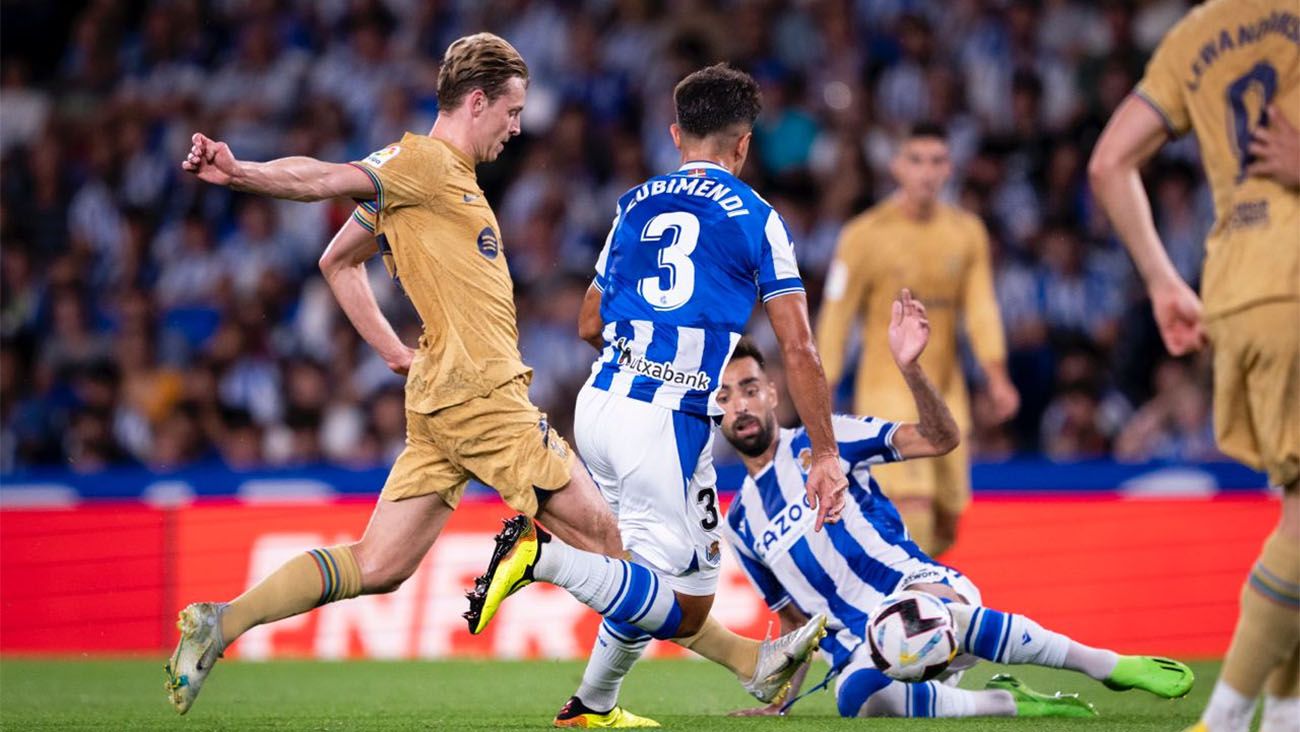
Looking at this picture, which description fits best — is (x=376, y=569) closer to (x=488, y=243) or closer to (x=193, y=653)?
(x=193, y=653)

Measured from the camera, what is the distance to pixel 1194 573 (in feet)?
31.6

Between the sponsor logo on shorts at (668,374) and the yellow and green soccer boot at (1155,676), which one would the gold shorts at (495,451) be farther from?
the yellow and green soccer boot at (1155,676)

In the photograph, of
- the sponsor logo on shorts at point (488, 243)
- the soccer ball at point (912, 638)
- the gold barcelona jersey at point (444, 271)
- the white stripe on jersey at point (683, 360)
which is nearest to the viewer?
the soccer ball at point (912, 638)

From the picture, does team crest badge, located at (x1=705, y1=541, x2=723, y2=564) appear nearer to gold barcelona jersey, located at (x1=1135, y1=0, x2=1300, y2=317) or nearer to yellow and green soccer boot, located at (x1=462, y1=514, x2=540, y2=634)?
yellow and green soccer boot, located at (x1=462, y1=514, x2=540, y2=634)

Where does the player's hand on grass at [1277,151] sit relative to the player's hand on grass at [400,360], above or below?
above

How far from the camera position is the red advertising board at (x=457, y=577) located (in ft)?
31.5

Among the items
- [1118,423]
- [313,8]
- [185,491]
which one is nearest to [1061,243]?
[1118,423]

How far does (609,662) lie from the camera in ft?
18.4

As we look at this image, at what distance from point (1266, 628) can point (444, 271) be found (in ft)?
9.18

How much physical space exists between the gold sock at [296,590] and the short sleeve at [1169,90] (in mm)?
2900

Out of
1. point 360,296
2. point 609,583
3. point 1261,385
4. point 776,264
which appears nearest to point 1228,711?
point 1261,385

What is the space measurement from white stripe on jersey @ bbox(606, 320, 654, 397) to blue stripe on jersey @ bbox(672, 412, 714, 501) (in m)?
0.19

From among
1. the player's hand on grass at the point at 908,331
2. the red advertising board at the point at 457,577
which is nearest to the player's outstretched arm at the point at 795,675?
the player's hand on grass at the point at 908,331

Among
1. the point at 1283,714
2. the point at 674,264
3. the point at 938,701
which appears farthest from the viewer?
the point at 938,701
